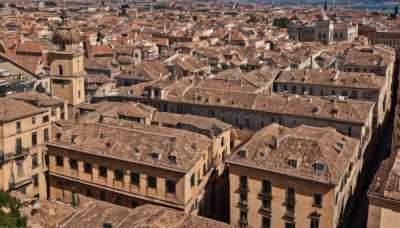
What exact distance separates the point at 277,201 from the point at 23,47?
102253 mm

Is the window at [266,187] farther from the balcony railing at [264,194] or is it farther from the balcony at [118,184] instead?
the balcony at [118,184]

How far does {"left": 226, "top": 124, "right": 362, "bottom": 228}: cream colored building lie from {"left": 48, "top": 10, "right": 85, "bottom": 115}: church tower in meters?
40.7

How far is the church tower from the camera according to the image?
265 feet

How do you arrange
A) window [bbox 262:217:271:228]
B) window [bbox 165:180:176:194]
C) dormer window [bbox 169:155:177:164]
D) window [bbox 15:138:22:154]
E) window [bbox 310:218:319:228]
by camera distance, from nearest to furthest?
window [bbox 310:218:319:228] → window [bbox 262:217:271:228] → dormer window [bbox 169:155:177:164] → window [bbox 165:180:176:194] → window [bbox 15:138:22:154]

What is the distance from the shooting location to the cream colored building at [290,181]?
153 ft

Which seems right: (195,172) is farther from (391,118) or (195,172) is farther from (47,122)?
(391,118)

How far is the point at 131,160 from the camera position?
169ft

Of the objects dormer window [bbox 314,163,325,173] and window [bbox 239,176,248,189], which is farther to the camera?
window [bbox 239,176,248,189]

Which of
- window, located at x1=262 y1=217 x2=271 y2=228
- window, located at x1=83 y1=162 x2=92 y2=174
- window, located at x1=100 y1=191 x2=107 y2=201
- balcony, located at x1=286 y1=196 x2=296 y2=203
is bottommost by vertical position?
window, located at x1=262 y1=217 x2=271 y2=228

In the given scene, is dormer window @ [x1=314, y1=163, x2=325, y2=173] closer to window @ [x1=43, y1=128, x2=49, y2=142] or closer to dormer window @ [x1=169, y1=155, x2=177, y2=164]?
dormer window @ [x1=169, y1=155, x2=177, y2=164]

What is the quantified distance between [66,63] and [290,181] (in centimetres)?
4808

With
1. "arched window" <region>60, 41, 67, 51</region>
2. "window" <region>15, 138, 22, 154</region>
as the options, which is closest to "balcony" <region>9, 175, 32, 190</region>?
"window" <region>15, 138, 22, 154</region>

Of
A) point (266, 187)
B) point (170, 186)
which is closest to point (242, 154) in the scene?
point (266, 187)

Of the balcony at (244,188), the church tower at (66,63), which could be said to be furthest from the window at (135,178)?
the church tower at (66,63)
